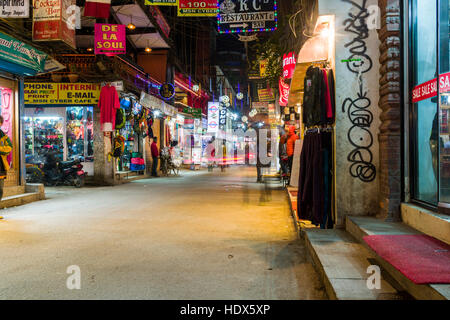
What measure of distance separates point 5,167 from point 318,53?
6.75 meters

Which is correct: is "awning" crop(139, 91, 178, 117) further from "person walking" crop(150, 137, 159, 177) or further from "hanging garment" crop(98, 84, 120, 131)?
"hanging garment" crop(98, 84, 120, 131)

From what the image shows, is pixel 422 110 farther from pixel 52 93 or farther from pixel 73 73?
pixel 52 93

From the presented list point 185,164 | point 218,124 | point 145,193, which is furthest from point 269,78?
point 218,124

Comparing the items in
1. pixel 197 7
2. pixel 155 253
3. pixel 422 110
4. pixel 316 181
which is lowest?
pixel 155 253

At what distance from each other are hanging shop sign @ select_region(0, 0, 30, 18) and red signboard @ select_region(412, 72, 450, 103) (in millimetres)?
8849

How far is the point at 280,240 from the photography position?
5.64 metres

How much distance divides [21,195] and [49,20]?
475 centimetres

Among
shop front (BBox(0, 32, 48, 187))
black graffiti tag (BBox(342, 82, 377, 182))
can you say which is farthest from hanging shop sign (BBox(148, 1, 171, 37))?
black graffiti tag (BBox(342, 82, 377, 182))

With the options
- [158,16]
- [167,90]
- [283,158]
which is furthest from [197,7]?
[167,90]

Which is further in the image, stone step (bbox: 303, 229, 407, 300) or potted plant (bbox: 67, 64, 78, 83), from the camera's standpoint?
potted plant (bbox: 67, 64, 78, 83)

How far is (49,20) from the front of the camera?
9023 mm

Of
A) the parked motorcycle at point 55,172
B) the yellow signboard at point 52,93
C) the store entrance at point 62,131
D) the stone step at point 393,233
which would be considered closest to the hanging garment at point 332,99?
the stone step at point 393,233

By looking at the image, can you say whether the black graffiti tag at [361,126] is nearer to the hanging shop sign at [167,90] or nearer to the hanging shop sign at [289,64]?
the hanging shop sign at [289,64]

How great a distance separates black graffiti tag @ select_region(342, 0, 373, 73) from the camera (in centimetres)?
525
